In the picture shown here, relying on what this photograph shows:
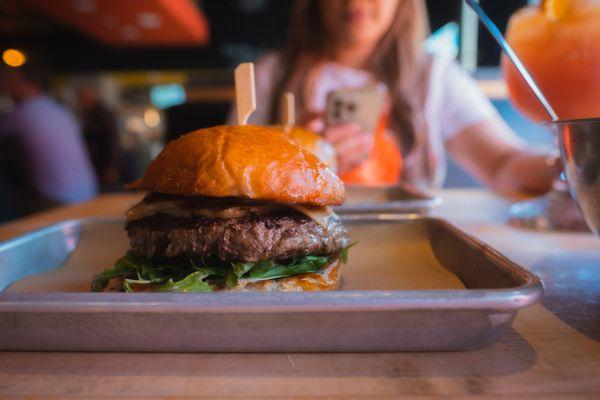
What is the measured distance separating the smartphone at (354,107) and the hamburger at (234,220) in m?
1.66

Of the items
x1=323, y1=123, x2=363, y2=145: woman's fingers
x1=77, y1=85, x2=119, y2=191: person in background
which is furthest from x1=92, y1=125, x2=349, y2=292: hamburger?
x1=77, y1=85, x2=119, y2=191: person in background

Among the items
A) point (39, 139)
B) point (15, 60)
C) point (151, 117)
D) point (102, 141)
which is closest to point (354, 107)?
point (39, 139)

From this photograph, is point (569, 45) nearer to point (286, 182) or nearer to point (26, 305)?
point (286, 182)

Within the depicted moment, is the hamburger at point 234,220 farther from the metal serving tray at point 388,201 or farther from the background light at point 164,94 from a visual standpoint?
the background light at point 164,94

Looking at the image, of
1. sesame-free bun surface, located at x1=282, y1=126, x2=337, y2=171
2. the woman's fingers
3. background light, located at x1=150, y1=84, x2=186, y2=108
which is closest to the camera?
sesame-free bun surface, located at x1=282, y1=126, x2=337, y2=171

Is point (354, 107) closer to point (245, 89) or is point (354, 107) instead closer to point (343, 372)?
point (245, 89)

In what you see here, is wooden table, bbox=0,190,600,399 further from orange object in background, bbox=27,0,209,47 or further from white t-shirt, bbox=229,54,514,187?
orange object in background, bbox=27,0,209,47

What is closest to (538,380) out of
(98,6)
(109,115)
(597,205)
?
(597,205)

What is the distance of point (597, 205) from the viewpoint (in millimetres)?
784

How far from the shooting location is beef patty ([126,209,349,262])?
34.2 inches

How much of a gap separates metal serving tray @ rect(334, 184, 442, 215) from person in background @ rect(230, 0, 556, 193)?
1.18m

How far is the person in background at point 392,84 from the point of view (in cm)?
330

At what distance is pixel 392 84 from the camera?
138 inches

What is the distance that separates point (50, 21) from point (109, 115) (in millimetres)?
2176
